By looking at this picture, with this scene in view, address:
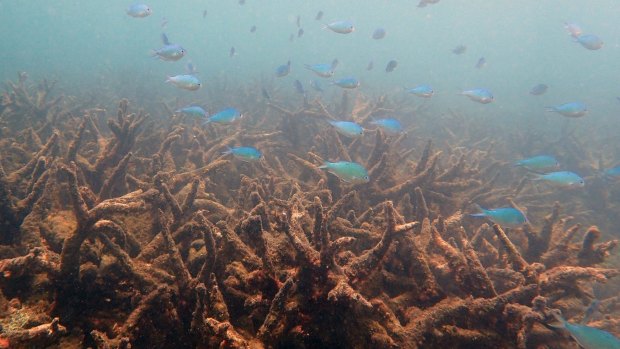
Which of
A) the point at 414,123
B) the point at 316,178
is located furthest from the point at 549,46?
the point at 316,178

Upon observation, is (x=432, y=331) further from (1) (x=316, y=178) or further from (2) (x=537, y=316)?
(1) (x=316, y=178)

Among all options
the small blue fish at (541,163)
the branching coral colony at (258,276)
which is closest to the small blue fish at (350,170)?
the branching coral colony at (258,276)

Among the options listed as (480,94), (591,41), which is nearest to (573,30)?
(591,41)

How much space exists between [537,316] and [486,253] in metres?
1.93

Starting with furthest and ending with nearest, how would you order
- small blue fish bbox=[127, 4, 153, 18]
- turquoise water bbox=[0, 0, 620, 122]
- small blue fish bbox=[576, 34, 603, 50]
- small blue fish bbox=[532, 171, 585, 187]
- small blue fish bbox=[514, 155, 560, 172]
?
turquoise water bbox=[0, 0, 620, 122]
small blue fish bbox=[576, 34, 603, 50]
small blue fish bbox=[127, 4, 153, 18]
small blue fish bbox=[514, 155, 560, 172]
small blue fish bbox=[532, 171, 585, 187]

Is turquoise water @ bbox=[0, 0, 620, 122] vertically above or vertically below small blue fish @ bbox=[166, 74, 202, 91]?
below

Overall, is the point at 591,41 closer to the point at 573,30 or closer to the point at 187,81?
the point at 573,30

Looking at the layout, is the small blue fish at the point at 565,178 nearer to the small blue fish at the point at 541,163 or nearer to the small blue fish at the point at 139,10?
the small blue fish at the point at 541,163

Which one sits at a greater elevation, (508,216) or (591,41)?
(591,41)

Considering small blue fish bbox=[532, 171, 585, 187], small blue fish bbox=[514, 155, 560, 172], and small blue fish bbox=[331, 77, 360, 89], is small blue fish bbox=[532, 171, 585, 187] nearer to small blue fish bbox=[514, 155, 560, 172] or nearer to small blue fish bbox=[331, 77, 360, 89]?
small blue fish bbox=[514, 155, 560, 172]

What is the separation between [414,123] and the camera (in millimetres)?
14031

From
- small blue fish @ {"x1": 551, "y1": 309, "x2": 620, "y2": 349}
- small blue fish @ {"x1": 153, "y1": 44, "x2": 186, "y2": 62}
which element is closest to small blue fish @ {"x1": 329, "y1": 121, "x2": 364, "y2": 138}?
small blue fish @ {"x1": 153, "y1": 44, "x2": 186, "y2": 62}

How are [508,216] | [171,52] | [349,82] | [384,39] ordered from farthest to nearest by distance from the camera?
Result: [384,39]
[349,82]
[171,52]
[508,216]

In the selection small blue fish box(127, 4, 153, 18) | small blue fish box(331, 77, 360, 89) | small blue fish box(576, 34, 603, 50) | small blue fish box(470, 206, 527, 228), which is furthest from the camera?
small blue fish box(576, 34, 603, 50)
